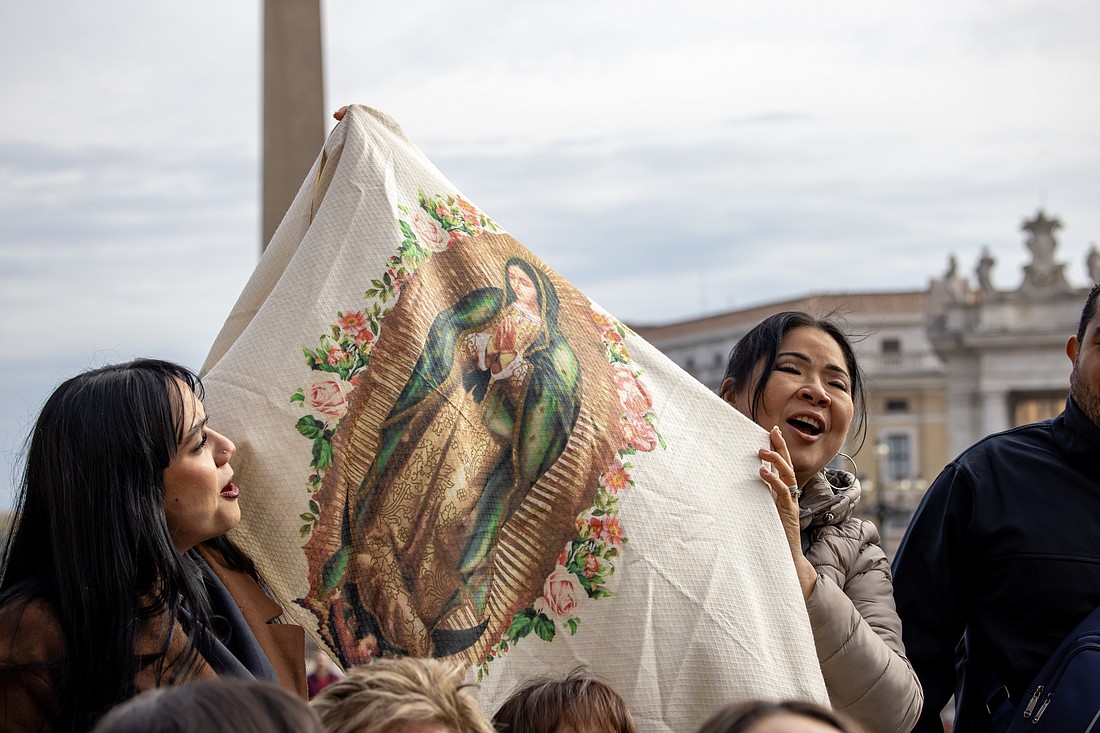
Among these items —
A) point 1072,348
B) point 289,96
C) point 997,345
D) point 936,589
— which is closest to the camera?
point 936,589

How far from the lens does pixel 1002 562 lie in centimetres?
245

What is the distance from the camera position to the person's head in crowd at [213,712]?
114cm

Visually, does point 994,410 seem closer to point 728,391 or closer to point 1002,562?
point 1002,562

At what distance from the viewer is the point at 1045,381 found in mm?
34781

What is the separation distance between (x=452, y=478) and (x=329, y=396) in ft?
0.75

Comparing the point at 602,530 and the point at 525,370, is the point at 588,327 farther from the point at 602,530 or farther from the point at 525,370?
the point at 602,530

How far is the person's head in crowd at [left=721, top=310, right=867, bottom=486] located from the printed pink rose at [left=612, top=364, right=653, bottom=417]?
0.77 feet

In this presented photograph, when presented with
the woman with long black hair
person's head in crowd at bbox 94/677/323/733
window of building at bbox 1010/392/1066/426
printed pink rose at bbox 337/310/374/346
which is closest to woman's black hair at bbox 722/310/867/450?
printed pink rose at bbox 337/310/374/346

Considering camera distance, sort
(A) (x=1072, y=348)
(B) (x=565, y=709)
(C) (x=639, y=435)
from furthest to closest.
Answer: (A) (x=1072, y=348) → (C) (x=639, y=435) → (B) (x=565, y=709)

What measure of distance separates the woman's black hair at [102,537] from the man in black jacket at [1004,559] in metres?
1.40

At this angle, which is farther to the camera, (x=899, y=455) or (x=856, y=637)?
(x=899, y=455)

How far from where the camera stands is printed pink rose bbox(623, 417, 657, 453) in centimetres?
209

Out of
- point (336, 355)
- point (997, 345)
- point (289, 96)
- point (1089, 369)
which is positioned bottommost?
point (997, 345)

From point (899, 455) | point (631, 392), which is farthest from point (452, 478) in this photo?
point (899, 455)
